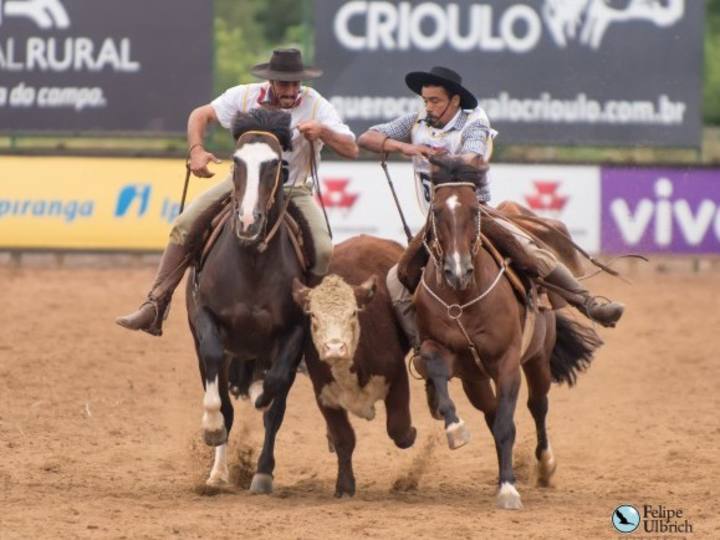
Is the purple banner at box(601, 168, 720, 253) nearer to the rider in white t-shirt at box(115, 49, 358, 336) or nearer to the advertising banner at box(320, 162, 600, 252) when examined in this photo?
the advertising banner at box(320, 162, 600, 252)

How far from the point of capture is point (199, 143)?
361 inches

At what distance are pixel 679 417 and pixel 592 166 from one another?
7672mm

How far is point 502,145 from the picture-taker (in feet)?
65.6

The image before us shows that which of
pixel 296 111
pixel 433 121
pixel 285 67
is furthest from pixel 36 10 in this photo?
pixel 433 121

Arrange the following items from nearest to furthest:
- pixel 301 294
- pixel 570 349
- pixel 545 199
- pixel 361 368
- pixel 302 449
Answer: pixel 301 294 < pixel 361 368 < pixel 570 349 < pixel 302 449 < pixel 545 199

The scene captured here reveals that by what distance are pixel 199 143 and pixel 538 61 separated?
36.5 ft

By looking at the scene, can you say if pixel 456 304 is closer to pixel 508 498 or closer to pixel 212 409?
pixel 508 498

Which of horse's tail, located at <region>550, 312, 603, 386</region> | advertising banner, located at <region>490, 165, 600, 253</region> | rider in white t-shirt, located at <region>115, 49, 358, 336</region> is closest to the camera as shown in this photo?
rider in white t-shirt, located at <region>115, 49, 358, 336</region>

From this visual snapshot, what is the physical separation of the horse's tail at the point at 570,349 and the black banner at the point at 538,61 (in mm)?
9343

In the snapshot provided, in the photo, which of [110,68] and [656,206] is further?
[110,68]

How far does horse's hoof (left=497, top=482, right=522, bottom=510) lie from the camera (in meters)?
8.43

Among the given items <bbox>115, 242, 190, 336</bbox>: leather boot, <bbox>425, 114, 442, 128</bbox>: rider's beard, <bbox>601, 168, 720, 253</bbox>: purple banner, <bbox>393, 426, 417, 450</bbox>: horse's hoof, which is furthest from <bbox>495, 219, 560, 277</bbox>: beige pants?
<bbox>601, 168, 720, 253</bbox>: purple banner

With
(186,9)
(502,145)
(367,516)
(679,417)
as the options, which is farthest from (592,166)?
(367,516)

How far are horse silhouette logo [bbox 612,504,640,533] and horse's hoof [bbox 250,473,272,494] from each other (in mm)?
1938
